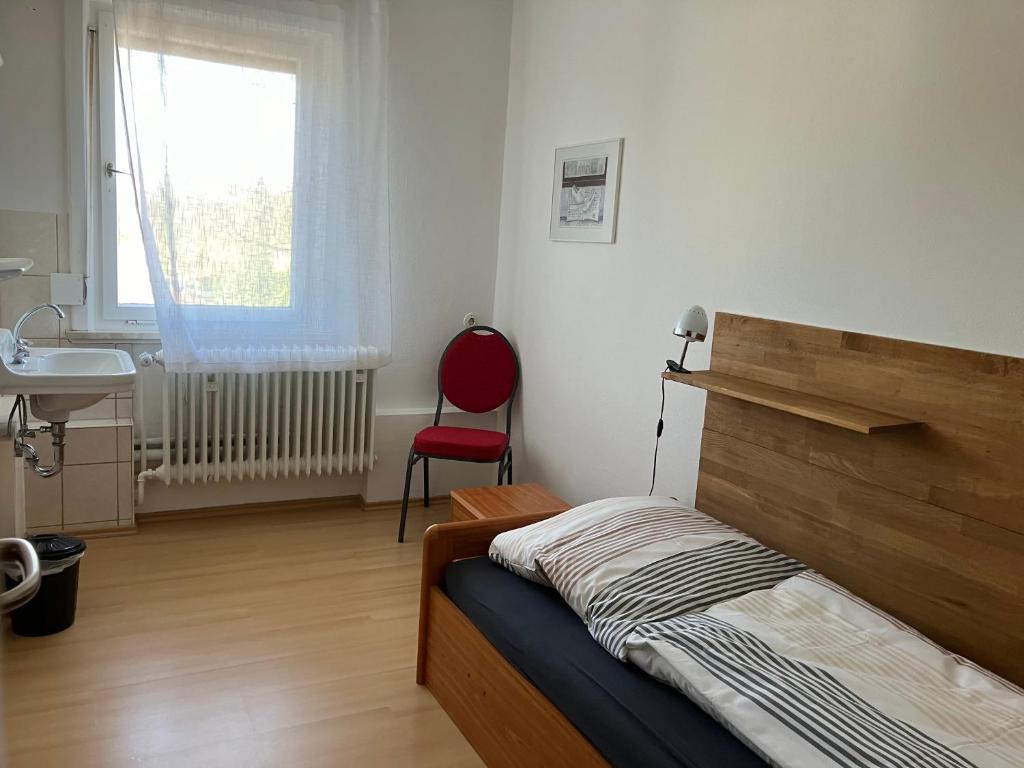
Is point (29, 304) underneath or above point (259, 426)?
above

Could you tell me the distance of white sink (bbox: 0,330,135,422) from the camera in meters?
2.45

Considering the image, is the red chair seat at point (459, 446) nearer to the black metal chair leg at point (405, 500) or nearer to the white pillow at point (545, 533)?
the black metal chair leg at point (405, 500)

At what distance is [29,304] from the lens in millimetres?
3285

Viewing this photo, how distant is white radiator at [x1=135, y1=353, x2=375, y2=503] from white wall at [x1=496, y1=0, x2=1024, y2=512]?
830mm

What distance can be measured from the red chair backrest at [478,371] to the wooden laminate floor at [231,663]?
30.9 inches

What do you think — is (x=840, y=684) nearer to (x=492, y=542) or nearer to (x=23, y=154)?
(x=492, y=542)

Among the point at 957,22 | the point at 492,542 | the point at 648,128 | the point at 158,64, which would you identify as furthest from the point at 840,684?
the point at 158,64

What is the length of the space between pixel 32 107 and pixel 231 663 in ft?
7.55

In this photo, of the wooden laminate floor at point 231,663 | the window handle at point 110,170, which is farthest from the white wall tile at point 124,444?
the window handle at point 110,170

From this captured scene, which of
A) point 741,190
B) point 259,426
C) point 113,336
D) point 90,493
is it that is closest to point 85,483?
point 90,493

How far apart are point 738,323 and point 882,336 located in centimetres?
51

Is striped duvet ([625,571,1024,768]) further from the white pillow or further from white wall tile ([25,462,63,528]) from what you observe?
white wall tile ([25,462,63,528])

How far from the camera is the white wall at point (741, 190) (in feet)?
6.31

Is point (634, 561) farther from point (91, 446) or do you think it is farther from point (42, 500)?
point (42, 500)
